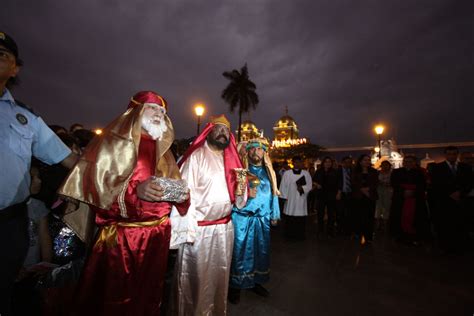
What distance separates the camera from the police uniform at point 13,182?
4.17ft

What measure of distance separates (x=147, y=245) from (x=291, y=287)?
8.51 ft

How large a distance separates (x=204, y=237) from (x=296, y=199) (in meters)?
4.21

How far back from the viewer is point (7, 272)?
1.29 m

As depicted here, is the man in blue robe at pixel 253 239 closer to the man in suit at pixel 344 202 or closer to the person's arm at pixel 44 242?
the person's arm at pixel 44 242

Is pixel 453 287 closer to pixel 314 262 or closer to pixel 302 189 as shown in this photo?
pixel 314 262

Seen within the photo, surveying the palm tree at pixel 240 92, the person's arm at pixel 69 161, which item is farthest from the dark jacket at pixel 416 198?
the palm tree at pixel 240 92

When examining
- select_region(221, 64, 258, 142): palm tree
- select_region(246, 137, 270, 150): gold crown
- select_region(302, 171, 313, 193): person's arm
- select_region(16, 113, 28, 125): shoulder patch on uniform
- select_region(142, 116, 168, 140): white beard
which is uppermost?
select_region(221, 64, 258, 142): palm tree

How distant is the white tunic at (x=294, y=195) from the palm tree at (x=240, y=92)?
2857 centimetres

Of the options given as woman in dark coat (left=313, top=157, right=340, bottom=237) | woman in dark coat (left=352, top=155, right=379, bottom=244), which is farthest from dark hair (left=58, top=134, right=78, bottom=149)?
woman in dark coat (left=352, top=155, right=379, bottom=244)

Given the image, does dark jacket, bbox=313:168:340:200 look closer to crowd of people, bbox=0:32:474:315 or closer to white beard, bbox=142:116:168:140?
crowd of people, bbox=0:32:474:315

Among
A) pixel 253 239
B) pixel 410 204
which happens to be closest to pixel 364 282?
pixel 253 239

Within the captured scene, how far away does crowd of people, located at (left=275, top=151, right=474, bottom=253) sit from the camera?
5109 millimetres

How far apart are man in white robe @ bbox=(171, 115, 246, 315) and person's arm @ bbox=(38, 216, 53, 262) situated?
1349 millimetres

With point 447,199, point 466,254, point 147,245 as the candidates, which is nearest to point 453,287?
point 466,254
